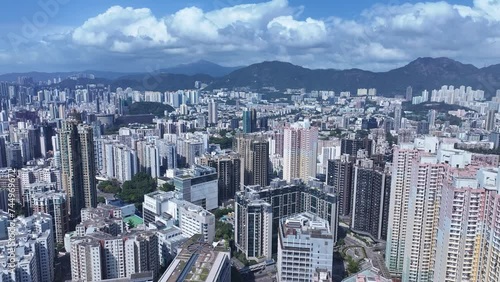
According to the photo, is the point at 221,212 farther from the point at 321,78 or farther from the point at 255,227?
the point at 321,78

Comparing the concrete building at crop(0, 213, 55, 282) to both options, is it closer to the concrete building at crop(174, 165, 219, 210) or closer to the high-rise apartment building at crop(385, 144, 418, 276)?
the concrete building at crop(174, 165, 219, 210)

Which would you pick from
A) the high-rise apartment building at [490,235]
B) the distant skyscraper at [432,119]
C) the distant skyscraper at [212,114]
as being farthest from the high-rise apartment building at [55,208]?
the distant skyscraper at [212,114]

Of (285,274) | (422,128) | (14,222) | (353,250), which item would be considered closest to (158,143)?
(14,222)

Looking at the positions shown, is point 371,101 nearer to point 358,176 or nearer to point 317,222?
point 358,176

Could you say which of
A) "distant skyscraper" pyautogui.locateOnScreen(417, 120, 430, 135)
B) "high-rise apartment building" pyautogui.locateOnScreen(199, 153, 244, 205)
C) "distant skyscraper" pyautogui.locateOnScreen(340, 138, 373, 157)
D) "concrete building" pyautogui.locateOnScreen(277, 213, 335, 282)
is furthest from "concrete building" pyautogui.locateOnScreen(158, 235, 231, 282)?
"distant skyscraper" pyautogui.locateOnScreen(417, 120, 430, 135)

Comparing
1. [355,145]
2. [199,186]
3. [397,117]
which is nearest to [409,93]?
[397,117]

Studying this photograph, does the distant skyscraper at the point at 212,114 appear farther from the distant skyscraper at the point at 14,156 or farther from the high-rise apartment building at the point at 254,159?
the distant skyscraper at the point at 14,156

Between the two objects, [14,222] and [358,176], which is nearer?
[14,222]
